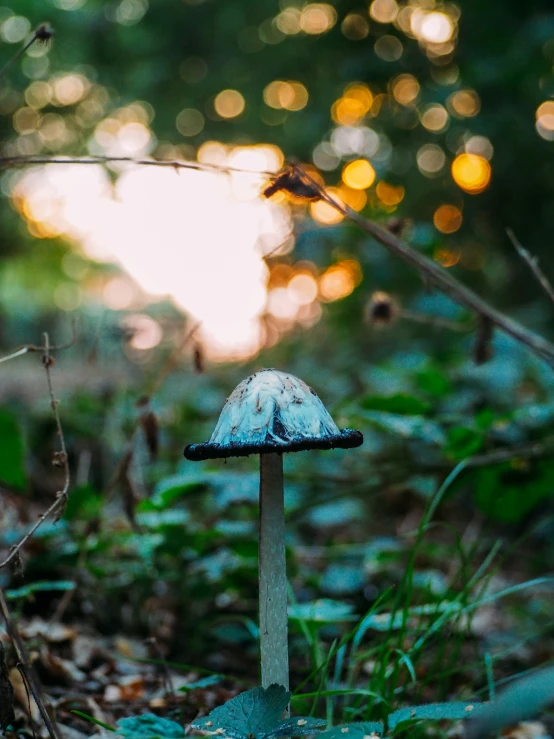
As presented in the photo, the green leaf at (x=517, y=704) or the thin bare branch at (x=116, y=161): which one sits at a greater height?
the thin bare branch at (x=116, y=161)

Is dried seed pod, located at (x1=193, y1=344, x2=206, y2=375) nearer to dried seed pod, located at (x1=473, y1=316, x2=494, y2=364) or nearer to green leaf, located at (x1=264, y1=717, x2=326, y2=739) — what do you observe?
dried seed pod, located at (x1=473, y1=316, x2=494, y2=364)

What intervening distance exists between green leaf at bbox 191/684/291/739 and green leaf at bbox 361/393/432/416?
4.39 feet

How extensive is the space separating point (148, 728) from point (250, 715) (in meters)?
0.17

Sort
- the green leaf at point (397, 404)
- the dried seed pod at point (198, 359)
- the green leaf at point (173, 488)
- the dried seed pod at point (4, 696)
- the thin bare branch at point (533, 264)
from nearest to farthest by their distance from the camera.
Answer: the dried seed pod at point (4, 696)
the thin bare branch at point (533, 264)
the dried seed pod at point (198, 359)
the green leaf at point (173, 488)
the green leaf at point (397, 404)

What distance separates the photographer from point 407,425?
Result: 2.32 m

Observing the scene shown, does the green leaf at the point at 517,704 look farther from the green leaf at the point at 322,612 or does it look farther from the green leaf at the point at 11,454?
the green leaf at the point at 11,454

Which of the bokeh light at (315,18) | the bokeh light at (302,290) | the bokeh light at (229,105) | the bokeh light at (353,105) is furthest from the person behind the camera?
the bokeh light at (229,105)

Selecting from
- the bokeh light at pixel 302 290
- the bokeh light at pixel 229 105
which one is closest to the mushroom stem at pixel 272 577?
the bokeh light at pixel 302 290

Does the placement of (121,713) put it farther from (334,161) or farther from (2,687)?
(334,161)

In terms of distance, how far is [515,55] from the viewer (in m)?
4.25

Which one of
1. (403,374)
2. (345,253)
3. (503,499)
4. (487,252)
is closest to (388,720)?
(503,499)

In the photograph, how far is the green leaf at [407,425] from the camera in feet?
7.53

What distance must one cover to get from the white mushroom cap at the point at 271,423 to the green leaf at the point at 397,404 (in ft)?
3.95

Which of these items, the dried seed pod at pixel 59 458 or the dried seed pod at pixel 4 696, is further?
the dried seed pod at pixel 59 458
